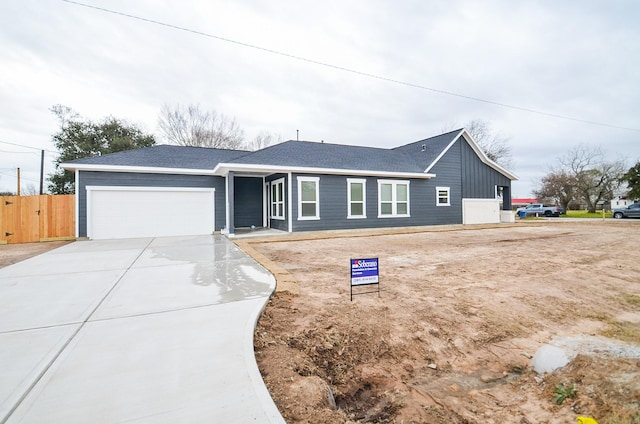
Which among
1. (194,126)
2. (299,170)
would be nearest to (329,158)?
(299,170)

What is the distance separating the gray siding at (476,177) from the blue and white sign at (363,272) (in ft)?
49.5

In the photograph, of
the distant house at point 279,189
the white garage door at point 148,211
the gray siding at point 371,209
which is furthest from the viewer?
the gray siding at point 371,209

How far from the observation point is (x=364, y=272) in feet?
14.3

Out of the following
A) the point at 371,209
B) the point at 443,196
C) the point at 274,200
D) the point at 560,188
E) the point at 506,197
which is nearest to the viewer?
the point at 274,200

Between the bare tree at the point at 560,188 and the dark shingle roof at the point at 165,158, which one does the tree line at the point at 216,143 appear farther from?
the dark shingle roof at the point at 165,158

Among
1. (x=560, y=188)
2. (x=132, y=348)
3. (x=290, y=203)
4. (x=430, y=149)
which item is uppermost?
(x=430, y=149)

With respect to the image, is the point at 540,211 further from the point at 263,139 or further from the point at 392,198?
the point at 263,139

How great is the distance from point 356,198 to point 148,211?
30.4ft

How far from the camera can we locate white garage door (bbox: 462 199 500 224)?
17250 mm

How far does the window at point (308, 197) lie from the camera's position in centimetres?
1268

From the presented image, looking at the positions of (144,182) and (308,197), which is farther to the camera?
(308,197)

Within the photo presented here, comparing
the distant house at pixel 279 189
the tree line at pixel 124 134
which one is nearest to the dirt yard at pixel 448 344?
the distant house at pixel 279 189

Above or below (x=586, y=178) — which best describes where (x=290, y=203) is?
below

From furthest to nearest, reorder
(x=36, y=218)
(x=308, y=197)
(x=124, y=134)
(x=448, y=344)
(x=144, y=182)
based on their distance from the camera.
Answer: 1. (x=124, y=134)
2. (x=308, y=197)
3. (x=144, y=182)
4. (x=36, y=218)
5. (x=448, y=344)
